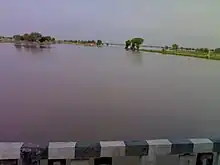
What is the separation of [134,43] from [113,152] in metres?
1.68

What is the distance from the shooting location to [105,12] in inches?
85.7

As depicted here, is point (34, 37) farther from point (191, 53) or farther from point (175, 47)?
point (191, 53)

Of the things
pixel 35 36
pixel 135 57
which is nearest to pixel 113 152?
pixel 35 36

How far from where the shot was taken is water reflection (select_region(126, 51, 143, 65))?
2.29 m

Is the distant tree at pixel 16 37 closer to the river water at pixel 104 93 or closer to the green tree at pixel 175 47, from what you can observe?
Answer: the river water at pixel 104 93

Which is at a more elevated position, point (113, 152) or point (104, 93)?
point (113, 152)

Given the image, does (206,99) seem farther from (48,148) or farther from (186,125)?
(48,148)

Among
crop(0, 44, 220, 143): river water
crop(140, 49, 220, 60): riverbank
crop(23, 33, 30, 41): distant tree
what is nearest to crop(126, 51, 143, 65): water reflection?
crop(0, 44, 220, 143): river water

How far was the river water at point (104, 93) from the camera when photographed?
227cm

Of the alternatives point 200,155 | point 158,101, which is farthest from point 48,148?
point 158,101

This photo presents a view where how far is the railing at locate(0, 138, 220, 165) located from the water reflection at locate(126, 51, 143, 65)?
1.64m

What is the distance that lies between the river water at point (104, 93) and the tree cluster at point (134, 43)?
6 centimetres

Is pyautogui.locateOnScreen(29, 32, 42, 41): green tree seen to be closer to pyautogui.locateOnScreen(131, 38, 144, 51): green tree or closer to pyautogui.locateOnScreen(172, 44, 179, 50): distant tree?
pyautogui.locateOnScreen(131, 38, 144, 51): green tree

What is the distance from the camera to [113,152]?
60 cm
